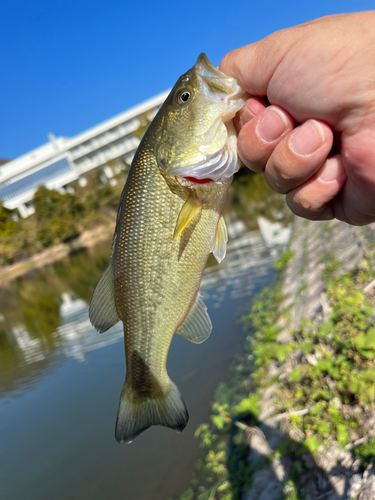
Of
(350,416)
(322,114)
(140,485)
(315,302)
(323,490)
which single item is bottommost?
(140,485)

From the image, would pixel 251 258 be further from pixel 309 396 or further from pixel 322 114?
pixel 322 114

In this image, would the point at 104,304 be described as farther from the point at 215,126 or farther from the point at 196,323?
the point at 215,126

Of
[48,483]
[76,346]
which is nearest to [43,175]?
[76,346]

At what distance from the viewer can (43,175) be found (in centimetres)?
7288

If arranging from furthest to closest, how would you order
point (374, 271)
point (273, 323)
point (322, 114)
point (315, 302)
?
point (273, 323)
point (315, 302)
point (374, 271)
point (322, 114)

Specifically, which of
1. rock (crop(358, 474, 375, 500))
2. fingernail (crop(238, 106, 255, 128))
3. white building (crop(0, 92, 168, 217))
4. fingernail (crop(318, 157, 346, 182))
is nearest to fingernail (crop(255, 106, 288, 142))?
fingernail (crop(238, 106, 255, 128))

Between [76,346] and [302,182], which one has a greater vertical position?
[302,182]

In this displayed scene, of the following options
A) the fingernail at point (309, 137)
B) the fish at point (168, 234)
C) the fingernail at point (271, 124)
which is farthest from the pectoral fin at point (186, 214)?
the fingernail at point (309, 137)

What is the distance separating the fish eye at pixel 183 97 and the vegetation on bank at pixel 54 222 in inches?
1816

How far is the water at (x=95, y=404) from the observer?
17.9 feet

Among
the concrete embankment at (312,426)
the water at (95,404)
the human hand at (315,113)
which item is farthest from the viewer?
the water at (95,404)

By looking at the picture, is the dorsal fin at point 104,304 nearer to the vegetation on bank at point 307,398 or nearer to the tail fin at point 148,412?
the tail fin at point 148,412

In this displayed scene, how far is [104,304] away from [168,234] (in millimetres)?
693

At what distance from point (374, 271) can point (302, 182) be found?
3.11 m
